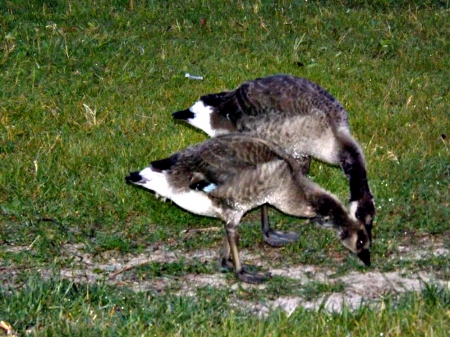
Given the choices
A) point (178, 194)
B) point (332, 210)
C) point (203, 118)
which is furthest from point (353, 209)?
point (203, 118)

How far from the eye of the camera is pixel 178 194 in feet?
19.7

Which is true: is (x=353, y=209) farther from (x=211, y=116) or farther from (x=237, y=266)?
(x=211, y=116)

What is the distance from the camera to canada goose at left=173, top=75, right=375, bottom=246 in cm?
654

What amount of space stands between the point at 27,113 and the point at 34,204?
5.68ft

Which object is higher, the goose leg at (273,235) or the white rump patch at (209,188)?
the white rump patch at (209,188)

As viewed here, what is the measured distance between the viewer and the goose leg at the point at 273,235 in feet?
20.9

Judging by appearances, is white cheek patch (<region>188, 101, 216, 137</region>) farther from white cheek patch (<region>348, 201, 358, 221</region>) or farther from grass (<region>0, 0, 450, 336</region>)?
white cheek patch (<region>348, 201, 358, 221</region>)

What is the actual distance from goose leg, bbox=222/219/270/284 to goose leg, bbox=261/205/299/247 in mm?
549

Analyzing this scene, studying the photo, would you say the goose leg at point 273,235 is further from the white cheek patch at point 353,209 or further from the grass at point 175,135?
the white cheek patch at point 353,209

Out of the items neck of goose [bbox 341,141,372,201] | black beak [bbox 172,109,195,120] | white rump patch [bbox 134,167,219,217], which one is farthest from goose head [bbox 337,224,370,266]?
black beak [bbox 172,109,195,120]

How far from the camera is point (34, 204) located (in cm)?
686

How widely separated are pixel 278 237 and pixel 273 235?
52 millimetres

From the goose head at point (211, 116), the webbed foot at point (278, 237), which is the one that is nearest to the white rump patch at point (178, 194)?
the webbed foot at point (278, 237)

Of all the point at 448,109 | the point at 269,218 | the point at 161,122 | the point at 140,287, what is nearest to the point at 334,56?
the point at 448,109
